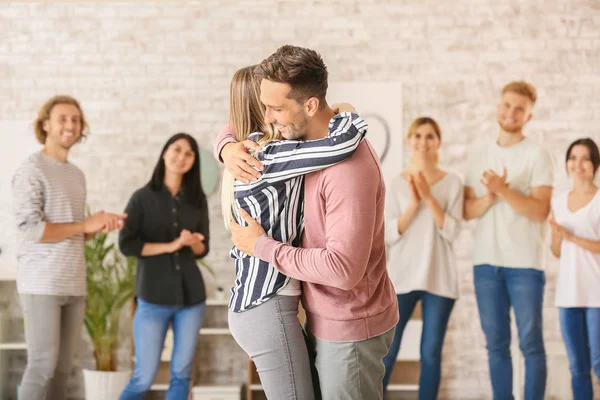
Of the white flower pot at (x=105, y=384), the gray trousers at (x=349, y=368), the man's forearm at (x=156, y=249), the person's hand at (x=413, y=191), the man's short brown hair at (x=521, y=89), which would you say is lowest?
the white flower pot at (x=105, y=384)

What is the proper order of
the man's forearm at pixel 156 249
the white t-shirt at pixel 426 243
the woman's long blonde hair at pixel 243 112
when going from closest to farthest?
1. the woman's long blonde hair at pixel 243 112
2. the man's forearm at pixel 156 249
3. the white t-shirt at pixel 426 243

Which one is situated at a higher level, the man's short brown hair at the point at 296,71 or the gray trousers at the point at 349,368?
the man's short brown hair at the point at 296,71

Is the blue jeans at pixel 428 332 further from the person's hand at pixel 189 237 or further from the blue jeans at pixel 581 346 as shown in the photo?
the person's hand at pixel 189 237

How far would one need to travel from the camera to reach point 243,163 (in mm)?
1930

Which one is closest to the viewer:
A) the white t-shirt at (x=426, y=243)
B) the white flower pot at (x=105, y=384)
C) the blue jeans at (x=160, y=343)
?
the blue jeans at (x=160, y=343)

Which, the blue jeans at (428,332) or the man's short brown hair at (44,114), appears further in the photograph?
the blue jeans at (428,332)

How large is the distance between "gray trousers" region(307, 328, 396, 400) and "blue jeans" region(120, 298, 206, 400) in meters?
1.90

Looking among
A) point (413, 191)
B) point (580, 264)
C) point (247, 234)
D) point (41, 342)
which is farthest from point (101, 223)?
point (580, 264)

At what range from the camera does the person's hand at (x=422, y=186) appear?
158 inches

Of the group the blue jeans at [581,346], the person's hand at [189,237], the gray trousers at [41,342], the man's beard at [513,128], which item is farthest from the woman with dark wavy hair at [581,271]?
the gray trousers at [41,342]

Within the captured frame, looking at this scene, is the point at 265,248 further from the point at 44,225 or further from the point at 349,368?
the point at 44,225

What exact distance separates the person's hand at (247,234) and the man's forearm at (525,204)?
7.27 feet

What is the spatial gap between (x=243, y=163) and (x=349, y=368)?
612 millimetres

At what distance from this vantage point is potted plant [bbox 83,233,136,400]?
189 inches
